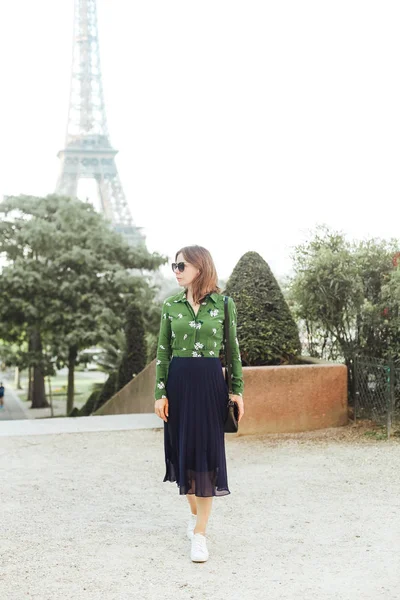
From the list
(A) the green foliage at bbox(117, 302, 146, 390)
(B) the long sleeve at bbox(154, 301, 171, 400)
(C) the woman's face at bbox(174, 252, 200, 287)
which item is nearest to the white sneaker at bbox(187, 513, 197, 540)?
(B) the long sleeve at bbox(154, 301, 171, 400)

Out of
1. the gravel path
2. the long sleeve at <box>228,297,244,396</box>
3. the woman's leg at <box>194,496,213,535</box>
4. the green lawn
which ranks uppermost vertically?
the long sleeve at <box>228,297,244,396</box>

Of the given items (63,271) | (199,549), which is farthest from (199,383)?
(63,271)

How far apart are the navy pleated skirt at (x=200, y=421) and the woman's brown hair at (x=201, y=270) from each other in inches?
15.1

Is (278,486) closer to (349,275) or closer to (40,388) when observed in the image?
(349,275)

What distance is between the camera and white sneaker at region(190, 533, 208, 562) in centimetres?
397

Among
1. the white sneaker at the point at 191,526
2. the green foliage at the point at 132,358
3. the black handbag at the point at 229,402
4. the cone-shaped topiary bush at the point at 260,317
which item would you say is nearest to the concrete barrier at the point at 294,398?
the cone-shaped topiary bush at the point at 260,317

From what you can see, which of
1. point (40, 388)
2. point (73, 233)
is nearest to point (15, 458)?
point (73, 233)

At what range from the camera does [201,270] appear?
4.10m

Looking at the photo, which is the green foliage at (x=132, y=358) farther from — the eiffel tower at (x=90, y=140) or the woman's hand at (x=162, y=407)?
the eiffel tower at (x=90, y=140)

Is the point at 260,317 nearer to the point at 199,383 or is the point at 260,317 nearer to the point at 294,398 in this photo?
the point at 294,398

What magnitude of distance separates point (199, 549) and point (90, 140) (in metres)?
60.3

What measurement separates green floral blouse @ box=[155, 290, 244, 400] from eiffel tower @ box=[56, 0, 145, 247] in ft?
155

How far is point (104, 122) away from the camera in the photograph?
6375cm

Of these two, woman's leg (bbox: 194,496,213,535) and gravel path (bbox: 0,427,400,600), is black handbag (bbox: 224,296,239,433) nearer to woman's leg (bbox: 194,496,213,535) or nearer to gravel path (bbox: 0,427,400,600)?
woman's leg (bbox: 194,496,213,535)
